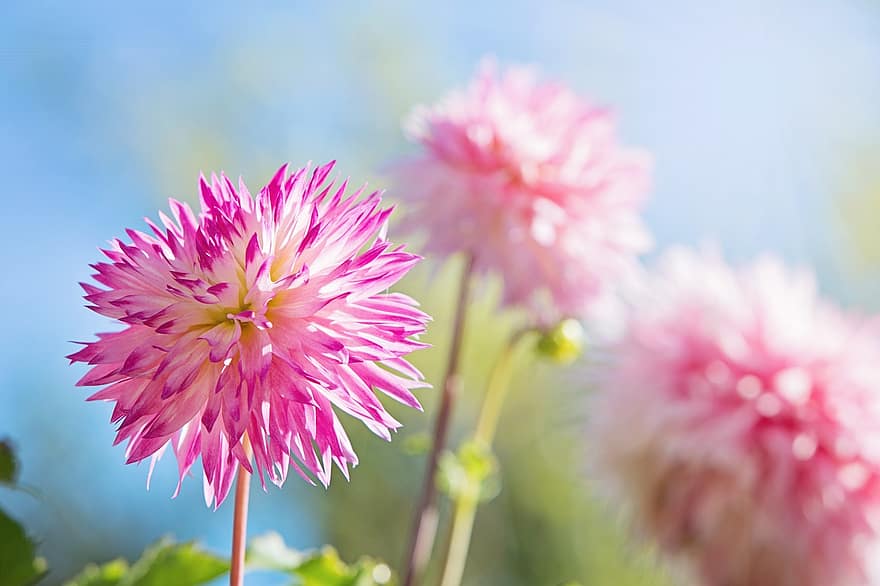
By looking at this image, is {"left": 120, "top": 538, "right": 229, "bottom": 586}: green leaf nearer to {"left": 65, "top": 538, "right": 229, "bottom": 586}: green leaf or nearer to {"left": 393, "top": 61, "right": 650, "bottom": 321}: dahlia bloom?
{"left": 65, "top": 538, "right": 229, "bottom": 586}: green leaf

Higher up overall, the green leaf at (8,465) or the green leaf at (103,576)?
the green leaf at (8,465)

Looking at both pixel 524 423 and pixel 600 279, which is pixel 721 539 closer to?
pixel 600 279

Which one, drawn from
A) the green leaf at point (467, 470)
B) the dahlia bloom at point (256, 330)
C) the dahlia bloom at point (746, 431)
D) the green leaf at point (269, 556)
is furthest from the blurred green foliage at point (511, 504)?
the dahlia bloom at point (256, 330)

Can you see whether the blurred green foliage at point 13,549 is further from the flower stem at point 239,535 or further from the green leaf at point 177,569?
the flower stem at point 239,535

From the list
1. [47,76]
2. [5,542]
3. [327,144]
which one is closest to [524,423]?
[327,144]

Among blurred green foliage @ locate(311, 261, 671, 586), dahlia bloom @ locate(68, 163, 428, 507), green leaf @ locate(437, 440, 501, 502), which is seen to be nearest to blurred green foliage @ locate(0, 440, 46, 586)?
dahlia bloom @ locate(68, 163, 428, 507)
